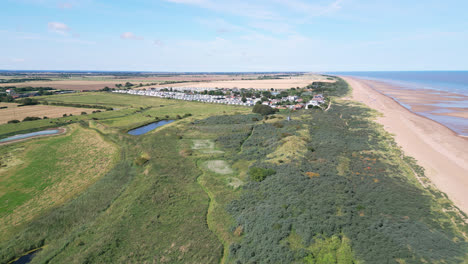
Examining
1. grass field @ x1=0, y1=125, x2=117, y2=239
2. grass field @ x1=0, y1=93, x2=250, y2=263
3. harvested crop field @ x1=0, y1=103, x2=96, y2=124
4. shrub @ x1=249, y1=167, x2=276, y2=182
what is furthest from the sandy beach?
harvested crop field @ x1=0, y1=103, x2=96, y2=124

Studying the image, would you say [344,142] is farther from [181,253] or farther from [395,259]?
[181,253]

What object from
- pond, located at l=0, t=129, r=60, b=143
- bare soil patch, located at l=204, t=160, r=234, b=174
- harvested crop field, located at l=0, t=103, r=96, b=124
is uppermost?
harvested crop field, located at l=0, t=103, r=96, b=124

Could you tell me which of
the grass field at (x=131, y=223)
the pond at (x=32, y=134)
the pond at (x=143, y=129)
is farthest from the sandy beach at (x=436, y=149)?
the pond at (x=32, y=134)

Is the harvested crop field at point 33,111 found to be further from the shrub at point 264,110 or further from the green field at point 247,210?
the shrub at point 264,110

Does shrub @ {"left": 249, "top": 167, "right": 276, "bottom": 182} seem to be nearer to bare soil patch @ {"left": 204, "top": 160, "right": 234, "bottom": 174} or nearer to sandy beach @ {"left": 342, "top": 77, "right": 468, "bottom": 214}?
bare soil patch @ {"left": 204, "top": 160, "right": 234, "bottom": 174}

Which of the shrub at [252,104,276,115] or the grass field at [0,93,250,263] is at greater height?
the shrub at [252,104,276,115]

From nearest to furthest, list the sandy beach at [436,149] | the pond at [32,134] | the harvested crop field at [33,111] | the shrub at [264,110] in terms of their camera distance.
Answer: the sandy beach at [436,149], the pond at [32,134], the harvested crop field at [33,111], the shrub at [264,110]

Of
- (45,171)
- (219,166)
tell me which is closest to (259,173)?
(219,166)
